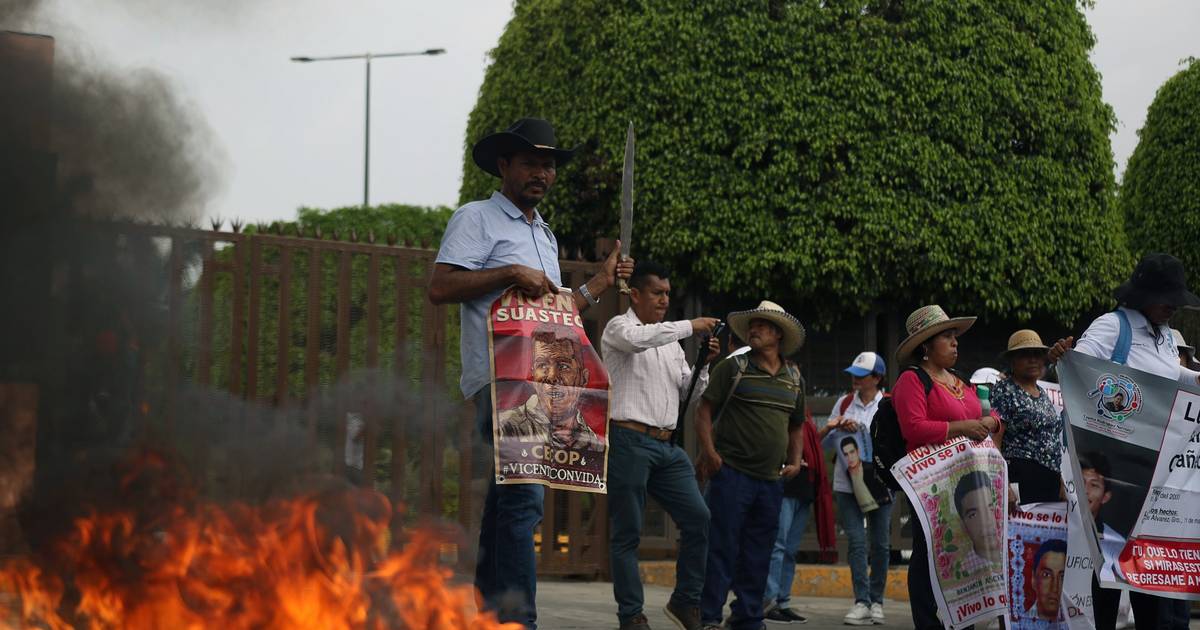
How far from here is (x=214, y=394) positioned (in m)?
7.21

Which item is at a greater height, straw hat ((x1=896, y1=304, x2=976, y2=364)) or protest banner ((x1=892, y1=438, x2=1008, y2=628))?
straw hat ((x1=896, y1=304, x2=976, y2=364))

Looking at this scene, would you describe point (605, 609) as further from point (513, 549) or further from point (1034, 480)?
point (513, 549)

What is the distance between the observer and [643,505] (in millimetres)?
6723

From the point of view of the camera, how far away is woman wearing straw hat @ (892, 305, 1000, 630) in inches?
255

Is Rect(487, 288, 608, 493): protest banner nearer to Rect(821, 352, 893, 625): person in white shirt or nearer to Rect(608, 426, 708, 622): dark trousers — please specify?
Rect(608, 426, 708, 622): dark trousers

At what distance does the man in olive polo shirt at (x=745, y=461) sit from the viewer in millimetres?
7016

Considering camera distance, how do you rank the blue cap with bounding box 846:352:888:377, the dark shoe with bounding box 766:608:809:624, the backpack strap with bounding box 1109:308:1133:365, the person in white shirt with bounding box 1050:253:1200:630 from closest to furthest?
the person in white shirt with bounding box 1050:253:1200:630, the backpack strap with bounding box 1109:308:1133:365, the dark shoe with bounding box 766:608:809:624, the blue cap with bounding box 846:352:888:377

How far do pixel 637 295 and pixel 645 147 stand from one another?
5.09 m

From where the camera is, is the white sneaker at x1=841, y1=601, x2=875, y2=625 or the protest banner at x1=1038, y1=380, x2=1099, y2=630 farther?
the white sneaker at x1=841, y1=601, x2=875, y2=625

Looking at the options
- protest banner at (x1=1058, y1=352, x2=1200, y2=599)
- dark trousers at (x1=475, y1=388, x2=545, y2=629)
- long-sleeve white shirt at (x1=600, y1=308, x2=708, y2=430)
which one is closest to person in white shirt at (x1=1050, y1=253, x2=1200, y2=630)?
protest banner at (x1=1058, y1=352, x2=1200, y2=599)

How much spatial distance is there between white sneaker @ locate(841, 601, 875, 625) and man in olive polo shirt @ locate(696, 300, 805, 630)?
142 cm

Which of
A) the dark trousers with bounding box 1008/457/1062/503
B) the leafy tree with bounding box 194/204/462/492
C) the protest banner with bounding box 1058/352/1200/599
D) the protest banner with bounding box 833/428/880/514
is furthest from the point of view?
the protest banner with bounding box 833/428/880/514

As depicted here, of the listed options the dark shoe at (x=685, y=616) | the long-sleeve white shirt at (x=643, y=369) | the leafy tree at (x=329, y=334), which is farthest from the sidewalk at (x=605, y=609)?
the long-sleeve white shirt at (x=643, y=369)

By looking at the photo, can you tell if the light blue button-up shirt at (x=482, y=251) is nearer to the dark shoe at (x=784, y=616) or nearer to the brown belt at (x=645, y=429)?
the brown belt at (x=645, y=429)
